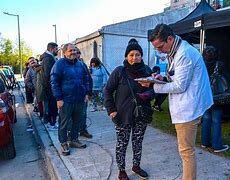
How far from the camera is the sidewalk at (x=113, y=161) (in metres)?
4.64

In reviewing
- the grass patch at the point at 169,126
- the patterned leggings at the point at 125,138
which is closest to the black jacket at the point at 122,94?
the patterned leggings at the point at 125,138

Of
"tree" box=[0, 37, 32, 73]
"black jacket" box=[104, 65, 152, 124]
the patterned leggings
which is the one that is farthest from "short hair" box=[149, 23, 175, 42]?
"tree" box=[0, 37, 32, 73]

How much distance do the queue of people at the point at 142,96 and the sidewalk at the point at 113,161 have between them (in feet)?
0.78

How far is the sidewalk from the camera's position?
4641mm

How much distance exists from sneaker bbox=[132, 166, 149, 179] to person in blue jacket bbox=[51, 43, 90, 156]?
1.55m

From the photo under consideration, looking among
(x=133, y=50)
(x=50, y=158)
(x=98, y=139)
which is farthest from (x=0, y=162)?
(x=133, y=50)

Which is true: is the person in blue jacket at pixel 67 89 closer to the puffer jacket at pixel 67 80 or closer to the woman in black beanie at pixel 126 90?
the puffer jacket at pixel 67 80

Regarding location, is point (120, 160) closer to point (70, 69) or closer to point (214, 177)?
point (214, 177)

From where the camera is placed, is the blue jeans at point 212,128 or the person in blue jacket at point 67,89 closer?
the blue jeans at point 212,128

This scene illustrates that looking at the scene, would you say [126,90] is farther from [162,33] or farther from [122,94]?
[162,33]

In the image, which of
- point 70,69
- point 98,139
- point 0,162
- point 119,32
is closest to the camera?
point 70,69

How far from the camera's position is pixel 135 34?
19500 millimetres

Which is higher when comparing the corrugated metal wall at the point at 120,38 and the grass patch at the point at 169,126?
the corrugated metal wall at the point at 120,38

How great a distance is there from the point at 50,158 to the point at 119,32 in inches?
533
